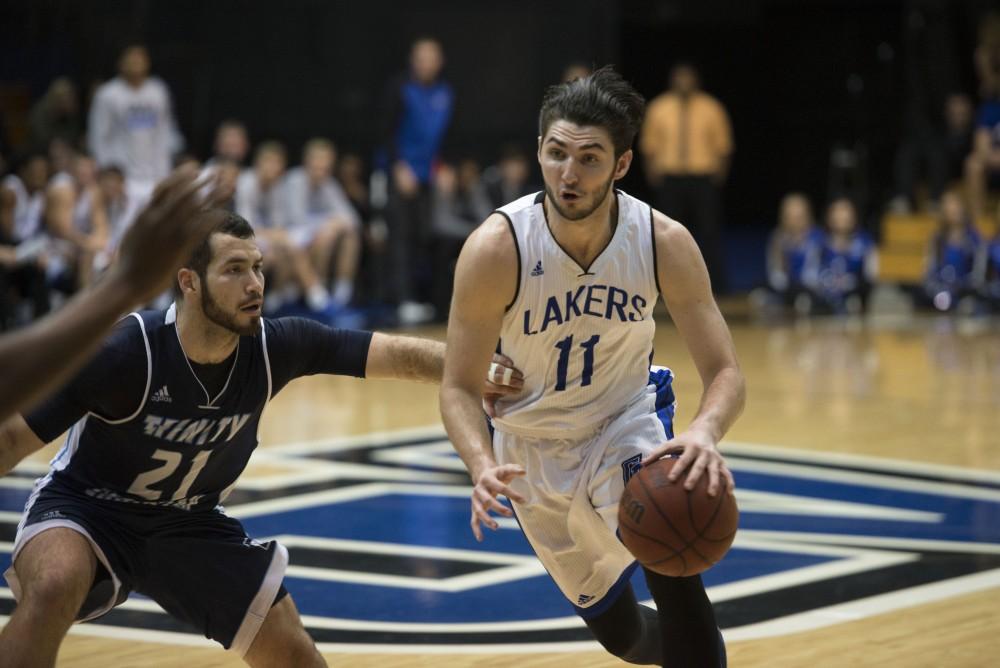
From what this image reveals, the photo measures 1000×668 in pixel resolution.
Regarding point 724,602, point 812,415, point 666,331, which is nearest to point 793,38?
point 666,331

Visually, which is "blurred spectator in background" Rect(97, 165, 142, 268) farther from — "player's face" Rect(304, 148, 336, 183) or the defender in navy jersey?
the defender in navy jersey

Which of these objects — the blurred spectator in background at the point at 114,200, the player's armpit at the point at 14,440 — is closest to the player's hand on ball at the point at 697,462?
the player's armpit at the point at 14,440

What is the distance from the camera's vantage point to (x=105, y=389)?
175 inches

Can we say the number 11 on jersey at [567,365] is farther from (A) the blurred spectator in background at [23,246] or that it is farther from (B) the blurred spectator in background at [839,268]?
(B) the blurred spectator in background at [839,268]

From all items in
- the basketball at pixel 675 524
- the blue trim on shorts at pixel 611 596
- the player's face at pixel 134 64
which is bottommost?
the blue trim on shorts at pixel 611 596

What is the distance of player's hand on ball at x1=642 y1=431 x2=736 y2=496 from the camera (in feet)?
13.2

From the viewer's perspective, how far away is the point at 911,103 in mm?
18328

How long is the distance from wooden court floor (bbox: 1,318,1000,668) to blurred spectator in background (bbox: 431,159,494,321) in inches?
52.7

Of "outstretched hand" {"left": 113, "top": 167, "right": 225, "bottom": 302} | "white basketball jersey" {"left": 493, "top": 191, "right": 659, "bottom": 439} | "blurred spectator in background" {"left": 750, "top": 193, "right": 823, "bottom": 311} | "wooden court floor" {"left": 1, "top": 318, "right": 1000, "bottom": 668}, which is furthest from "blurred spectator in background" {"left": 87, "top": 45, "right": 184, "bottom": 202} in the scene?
"outstretched hand" {"left": 113, "top": 167, "right": 225, "bottom": 302}

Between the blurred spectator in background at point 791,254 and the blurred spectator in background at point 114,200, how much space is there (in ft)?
20.6

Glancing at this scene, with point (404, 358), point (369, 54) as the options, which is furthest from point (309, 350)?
point (369, 54)

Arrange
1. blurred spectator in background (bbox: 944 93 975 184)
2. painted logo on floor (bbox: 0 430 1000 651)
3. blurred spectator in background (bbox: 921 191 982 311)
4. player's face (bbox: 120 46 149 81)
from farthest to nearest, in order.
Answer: blurred spectator in background (bbox: 944 93 975 184) → blurred spectator in background (bbox: 921 191 982 311) → player's face (bbox: 120 46 149 81) → painted logo on floor (bbox: 0 430 1000 651)

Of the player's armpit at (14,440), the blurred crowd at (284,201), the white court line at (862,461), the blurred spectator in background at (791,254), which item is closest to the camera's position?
the player's armpit at (14,440)

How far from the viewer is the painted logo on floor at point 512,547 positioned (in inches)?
230
